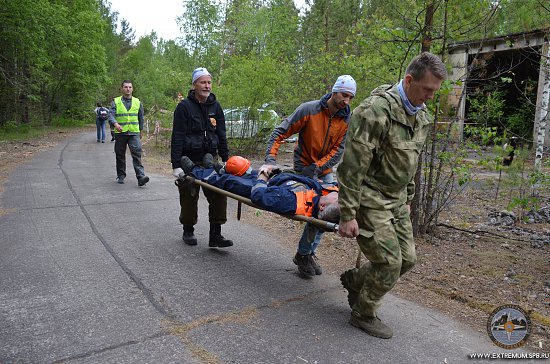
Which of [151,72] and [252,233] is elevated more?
[151,72]

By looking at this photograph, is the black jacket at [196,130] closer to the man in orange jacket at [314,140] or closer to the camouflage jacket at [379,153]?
the man in orange jacket at [314,140]

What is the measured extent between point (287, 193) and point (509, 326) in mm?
2118

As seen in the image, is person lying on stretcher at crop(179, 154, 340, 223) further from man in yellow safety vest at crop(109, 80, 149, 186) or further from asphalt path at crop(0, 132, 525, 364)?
man in yellow safety vest at crop(109, 80, 149, 186)

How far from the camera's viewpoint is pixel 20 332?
3.17m

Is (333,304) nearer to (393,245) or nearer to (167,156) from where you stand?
(393,245)

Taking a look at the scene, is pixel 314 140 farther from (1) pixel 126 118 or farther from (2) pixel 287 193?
(1) pixel 126 118

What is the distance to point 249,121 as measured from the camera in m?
15.2

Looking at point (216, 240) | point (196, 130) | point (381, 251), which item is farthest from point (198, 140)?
point (381, 251)

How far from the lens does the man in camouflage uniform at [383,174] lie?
3111mm

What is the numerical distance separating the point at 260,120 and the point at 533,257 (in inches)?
416

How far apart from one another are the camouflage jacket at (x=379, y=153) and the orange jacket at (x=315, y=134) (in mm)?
1061

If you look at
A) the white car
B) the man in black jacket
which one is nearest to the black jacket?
the man in black jacket

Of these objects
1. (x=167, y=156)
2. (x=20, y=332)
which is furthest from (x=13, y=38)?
(x=20, y=332)

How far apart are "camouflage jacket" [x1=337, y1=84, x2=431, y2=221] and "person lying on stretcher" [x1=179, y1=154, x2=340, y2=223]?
1.22 ft
